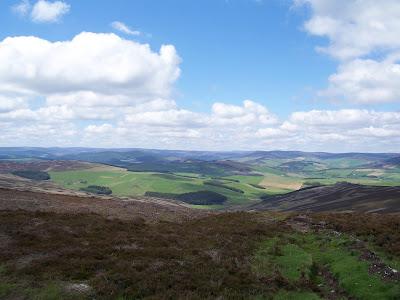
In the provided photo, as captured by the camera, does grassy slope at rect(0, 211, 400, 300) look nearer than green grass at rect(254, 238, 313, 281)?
Yes

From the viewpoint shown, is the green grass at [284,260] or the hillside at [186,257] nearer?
the hillside at [186,257]

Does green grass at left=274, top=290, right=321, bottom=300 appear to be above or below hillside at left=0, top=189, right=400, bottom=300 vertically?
below

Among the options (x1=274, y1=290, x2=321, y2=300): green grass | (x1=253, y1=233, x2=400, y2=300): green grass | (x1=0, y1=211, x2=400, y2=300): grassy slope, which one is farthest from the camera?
(x1=253, y1=233, x2=400, y2=300): green grass

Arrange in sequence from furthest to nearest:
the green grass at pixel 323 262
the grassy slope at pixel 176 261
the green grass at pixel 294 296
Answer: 1. the green grass at pixel 323 262
2. the green grass at pixel 294 296
3. the grassy slope at pixel 176 261

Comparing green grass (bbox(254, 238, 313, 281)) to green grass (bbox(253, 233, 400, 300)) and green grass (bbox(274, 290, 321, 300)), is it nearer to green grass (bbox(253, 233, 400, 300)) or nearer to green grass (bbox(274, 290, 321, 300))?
green grass (bbox(253, 233, 400, 300))

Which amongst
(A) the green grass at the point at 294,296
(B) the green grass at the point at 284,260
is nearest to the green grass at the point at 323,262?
(B) the green grass at the point at 284,260

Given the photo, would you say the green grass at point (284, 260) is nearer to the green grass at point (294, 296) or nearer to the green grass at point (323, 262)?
the green grass at point (323, 262)

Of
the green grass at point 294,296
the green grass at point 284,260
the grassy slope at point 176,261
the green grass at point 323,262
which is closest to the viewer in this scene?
the grassy slope at point 176,261

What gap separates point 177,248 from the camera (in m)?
31.5

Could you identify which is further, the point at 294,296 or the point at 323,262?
the point at 323,262

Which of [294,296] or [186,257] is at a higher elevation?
[186,257]

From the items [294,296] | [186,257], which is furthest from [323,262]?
[186,257]

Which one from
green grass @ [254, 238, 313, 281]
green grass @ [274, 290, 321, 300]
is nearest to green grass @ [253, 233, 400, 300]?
green grass @ [254, 238, 313, 281]

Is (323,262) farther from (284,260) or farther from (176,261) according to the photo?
(176,261)
